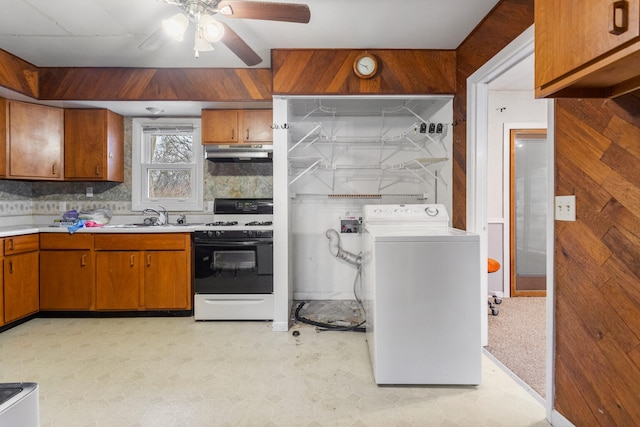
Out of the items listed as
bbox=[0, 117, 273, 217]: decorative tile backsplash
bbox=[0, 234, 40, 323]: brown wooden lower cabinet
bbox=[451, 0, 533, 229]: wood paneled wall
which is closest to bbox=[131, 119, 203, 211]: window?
bbox=[0, 117, 273, 217]: decorative tile backsplash

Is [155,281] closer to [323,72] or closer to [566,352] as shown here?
[323,72]

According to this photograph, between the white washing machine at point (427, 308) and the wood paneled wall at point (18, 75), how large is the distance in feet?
10.8

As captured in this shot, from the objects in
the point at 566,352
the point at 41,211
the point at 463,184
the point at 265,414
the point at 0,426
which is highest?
the point at 463,184

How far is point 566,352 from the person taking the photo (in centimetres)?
143

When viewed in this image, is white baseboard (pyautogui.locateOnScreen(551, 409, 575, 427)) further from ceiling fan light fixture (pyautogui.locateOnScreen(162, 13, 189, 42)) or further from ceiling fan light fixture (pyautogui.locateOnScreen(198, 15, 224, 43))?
ceiling fan light fixture (pyautogui.locateOnScreen(162, 13, 189, 42))

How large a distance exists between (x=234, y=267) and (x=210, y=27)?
1.90m

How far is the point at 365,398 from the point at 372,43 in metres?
2.54

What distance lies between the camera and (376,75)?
8.34ft

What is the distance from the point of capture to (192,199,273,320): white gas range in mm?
2766

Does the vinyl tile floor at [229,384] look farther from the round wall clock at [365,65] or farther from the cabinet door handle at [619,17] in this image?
the round wall clock at [365,65]

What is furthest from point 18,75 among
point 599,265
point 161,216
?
point 599,265

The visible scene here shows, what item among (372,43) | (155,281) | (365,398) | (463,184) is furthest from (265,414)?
(372,43)

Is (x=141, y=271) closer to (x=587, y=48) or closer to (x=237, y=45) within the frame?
(x=237, y=45)

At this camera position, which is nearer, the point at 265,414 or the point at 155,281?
the point at 265,414
